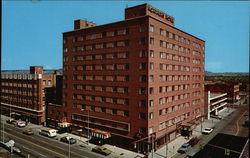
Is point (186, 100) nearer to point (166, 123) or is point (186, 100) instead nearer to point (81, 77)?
point (166, 123)

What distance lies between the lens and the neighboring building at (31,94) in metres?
81.2

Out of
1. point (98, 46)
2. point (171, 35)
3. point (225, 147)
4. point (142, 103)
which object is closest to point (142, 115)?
point (142, 103)

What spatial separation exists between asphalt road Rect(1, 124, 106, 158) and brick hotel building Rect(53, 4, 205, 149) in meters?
9.70

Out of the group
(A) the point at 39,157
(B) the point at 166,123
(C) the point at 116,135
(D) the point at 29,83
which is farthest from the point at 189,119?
(D) the point at 29,83

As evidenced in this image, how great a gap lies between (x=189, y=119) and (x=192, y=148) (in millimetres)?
20504

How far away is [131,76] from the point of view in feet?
178

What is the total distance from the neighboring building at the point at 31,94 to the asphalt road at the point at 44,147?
14.5 metres

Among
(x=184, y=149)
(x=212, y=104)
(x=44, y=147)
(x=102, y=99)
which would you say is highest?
(x=102, y=99)

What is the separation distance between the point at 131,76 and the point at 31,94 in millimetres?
52174

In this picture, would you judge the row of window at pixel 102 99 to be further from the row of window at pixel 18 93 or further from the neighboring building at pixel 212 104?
the neighboring building at pixel 212 104

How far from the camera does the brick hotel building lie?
52438 millimetres

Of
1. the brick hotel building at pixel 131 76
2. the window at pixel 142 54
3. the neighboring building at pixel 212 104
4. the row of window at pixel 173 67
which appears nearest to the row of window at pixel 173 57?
the brick hotel building at pixel 131 76

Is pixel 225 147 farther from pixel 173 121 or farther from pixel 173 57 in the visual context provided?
pixel 173 57

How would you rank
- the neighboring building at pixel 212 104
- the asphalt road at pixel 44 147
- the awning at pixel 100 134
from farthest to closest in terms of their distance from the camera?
1. the neighboring building at pixel 212 104
2. the awning at pixel 100 134
3. the asphalt road at pixel 44 147
